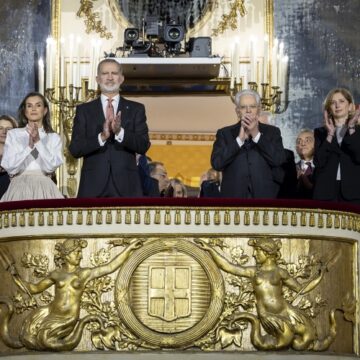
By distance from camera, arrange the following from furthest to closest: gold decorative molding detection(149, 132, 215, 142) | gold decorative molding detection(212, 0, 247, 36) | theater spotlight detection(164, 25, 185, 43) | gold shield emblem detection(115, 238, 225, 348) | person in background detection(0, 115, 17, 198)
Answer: gold decorative molding detection(149, 132, 215, 142), gold decorative molding detection(212, 0, 247, 36), theater spotlight detection(164, 25, 185, 43), person in background detection(0, 115, 17, 198), gold shield emblem detection(115, 238, 225, 348)

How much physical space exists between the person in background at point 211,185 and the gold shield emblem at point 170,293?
2.51m

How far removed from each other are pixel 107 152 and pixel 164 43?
400 cm

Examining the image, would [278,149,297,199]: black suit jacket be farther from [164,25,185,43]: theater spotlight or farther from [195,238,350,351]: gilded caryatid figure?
[164,25,185,43]: theater spotlight

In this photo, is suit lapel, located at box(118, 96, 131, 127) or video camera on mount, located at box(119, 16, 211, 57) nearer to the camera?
suit lapel, located at box(118, 96, 131, 127)

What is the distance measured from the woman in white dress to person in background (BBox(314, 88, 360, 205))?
5.86 ft

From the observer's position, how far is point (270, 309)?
8.65 metres

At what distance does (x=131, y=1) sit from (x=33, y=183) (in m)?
4.57

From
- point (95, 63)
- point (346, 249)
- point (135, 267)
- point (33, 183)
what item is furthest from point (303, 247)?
point (95, 63)

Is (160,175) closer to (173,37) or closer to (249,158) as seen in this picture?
(173,37)

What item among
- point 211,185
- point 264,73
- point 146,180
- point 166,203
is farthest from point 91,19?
point 166,203

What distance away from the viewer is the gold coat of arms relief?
28.1 ft

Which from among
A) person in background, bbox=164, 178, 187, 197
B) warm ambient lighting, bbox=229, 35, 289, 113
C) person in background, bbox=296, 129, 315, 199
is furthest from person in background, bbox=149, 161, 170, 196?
warm ambient lighting, bbox=229, 35, 289, 113

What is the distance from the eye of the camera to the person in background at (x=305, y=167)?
10.4 meters

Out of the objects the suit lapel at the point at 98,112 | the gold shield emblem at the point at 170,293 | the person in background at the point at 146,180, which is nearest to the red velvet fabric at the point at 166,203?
the gold shield emblem at the point at 170,293
